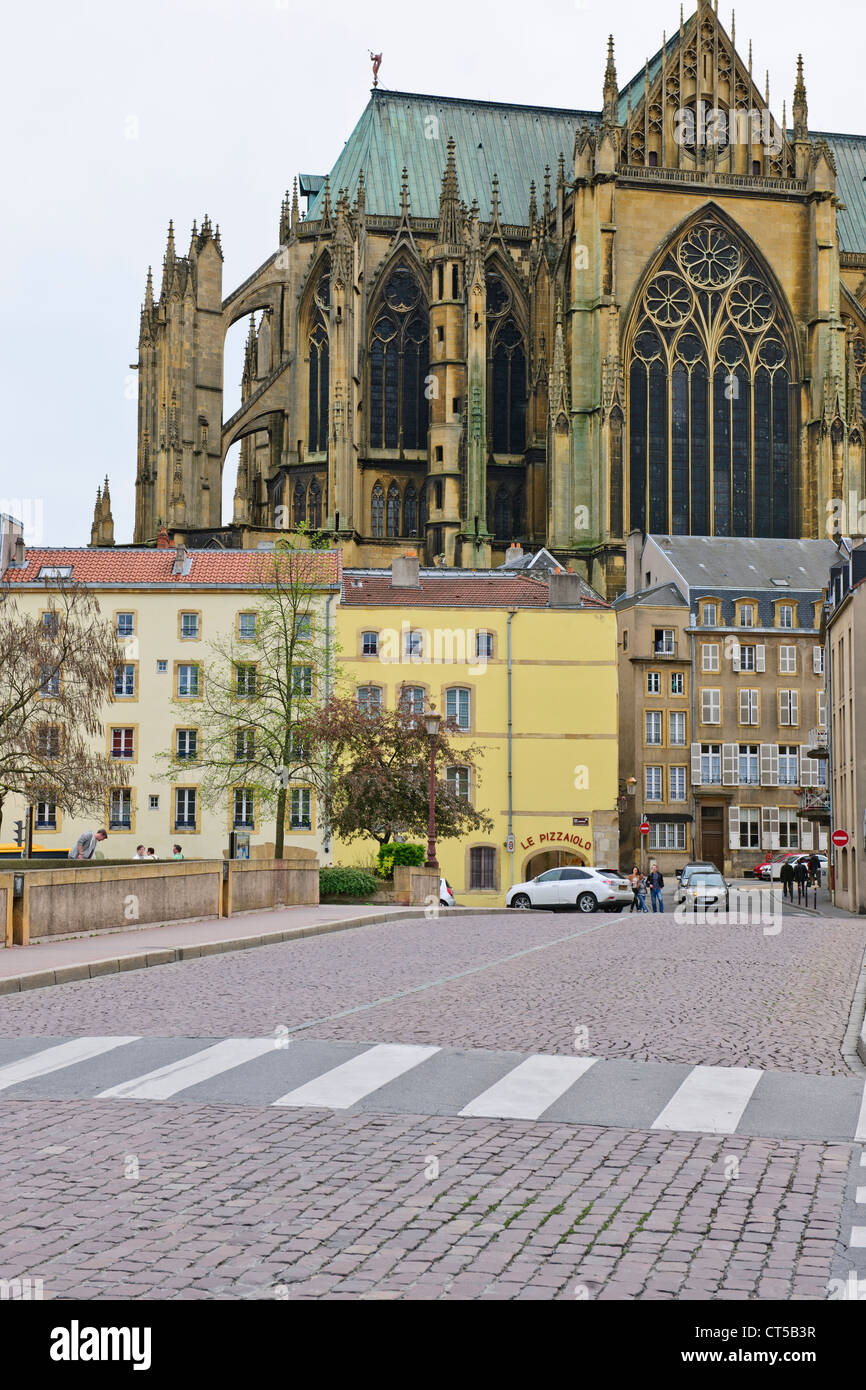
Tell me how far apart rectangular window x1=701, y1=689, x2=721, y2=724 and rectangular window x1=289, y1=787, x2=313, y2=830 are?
20.0 metres

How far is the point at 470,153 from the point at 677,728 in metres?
33.4

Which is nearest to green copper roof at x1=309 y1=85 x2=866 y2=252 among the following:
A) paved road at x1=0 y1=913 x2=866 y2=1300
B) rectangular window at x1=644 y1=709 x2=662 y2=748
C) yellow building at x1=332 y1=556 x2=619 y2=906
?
rectangular window at x1=644 y1=709 x2=662 y2=748

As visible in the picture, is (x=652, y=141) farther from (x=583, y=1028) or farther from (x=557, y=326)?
(x=583, y=1028)

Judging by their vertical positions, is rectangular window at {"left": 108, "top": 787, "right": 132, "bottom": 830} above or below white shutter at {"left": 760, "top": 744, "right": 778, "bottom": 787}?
below

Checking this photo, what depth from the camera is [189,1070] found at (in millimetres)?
9227

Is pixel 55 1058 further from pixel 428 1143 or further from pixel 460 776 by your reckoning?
pixel 460 776

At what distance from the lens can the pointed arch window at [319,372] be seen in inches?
2571

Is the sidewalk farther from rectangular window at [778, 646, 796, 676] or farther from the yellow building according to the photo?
rectangular window at [778, 646, 796, 676]

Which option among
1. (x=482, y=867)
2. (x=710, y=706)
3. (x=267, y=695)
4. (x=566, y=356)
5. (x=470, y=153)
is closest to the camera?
(x=267, y=695)

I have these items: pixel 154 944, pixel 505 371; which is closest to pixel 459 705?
pixel 505 371

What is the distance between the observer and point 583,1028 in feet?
36.8

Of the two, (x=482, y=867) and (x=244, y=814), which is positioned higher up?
(x=244, y=814)

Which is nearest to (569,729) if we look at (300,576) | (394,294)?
(300,576)

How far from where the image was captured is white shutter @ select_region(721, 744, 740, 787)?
60.3 m
